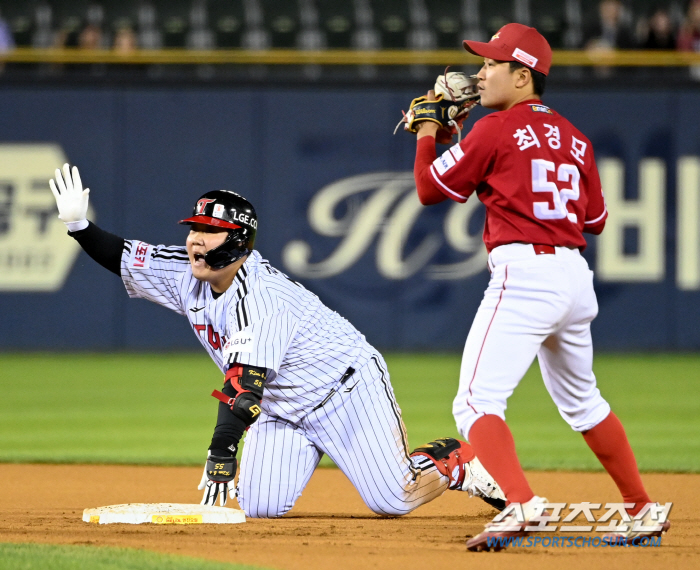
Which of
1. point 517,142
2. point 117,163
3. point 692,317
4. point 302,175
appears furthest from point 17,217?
point 517,142

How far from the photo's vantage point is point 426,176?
407cm

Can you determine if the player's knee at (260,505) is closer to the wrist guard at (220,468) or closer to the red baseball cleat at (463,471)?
the wrist guard at (220,468)

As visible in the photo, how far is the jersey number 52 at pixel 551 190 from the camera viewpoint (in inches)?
156

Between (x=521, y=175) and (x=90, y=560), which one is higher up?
(x=521, y=175)

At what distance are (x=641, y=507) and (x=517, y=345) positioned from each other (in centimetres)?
92

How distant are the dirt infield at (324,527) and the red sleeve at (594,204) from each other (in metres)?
1.29

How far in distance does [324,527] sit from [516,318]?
1.39 m

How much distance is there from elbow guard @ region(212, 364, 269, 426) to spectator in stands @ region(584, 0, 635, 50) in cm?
1089

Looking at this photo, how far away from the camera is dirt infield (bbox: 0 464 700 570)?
3855 mm

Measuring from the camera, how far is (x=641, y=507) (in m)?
4.23

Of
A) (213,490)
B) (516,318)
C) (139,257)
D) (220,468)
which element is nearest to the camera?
(516,318)

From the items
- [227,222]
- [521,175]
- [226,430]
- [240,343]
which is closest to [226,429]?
[226,430]

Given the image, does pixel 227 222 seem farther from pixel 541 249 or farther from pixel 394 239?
pixel 394 239

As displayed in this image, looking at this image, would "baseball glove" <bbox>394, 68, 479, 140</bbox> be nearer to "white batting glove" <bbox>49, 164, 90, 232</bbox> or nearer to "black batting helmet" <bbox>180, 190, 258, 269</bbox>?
"black batting helmet" <bbox>180, 190, 258, 269</bbox>
